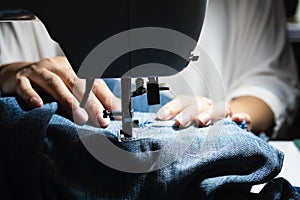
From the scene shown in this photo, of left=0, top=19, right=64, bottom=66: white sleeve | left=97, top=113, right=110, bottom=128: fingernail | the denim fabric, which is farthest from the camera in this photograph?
left=0, top=19, right=64, bottom=66: white sleeve

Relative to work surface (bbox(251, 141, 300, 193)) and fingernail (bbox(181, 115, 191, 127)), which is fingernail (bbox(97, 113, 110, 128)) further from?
work surface (bbox(251, 141, 300, 193))

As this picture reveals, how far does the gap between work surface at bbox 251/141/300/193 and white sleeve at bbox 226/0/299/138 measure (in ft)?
1.05

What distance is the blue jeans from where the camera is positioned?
2.23 feet

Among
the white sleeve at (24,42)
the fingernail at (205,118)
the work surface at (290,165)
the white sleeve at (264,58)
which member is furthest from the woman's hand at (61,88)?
the white sleeve at (264,58)

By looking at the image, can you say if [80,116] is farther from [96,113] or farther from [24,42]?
[24,42]

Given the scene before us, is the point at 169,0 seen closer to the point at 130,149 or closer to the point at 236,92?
the point at 130,149

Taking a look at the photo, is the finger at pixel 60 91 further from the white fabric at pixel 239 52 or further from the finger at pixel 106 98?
the white fabric at pixel 239 52

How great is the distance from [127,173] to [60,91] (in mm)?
209

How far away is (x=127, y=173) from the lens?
2.26ft

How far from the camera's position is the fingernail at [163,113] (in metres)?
0.85

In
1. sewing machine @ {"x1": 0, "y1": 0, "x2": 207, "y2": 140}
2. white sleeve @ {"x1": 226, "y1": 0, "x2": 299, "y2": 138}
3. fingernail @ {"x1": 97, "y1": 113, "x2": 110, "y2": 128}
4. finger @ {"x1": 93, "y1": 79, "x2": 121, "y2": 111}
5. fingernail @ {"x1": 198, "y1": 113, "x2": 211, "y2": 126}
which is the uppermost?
sewing machine @ {"x1": 0, "y1": 0, "x2": 207, "y2": 140}

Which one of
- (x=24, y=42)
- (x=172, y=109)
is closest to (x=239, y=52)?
(x=24, y=42)

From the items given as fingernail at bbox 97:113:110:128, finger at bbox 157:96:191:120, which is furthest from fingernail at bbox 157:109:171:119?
fingernail at bbox 97:113:110:128

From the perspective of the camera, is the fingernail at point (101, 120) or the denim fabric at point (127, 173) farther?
the fingernail at point (101, 120)
